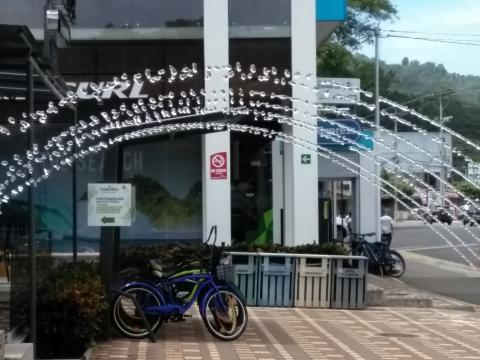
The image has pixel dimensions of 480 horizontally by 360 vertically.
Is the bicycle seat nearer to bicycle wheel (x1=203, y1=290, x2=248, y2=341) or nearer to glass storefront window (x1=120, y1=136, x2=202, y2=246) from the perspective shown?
bicycle wheel (x1=203, y1=290, x2=248, y2=341)

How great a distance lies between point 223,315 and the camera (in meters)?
12.2

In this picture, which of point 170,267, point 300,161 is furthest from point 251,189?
point 170,267

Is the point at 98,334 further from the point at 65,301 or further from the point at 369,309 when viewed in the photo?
the point at 369,309

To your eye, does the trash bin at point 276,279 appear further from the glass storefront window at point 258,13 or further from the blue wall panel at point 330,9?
the blue wall panel at point 330,9

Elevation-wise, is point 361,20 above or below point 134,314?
above

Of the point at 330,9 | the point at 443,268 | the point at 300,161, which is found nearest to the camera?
the point at 300,161

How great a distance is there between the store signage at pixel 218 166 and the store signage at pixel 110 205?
9.09 metres

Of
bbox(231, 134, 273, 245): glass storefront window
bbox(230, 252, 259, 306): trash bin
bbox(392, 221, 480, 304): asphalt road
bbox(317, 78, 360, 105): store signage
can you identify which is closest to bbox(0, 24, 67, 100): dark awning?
bbox(317, 78, 360, 105): store signage

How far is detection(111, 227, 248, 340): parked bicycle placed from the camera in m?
12.0

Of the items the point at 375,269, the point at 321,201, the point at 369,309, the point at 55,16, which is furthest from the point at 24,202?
the point at 321,201

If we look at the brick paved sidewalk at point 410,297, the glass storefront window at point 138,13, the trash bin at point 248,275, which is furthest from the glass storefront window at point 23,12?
the brick paved sidewalk at point 410,297

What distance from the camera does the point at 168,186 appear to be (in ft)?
71.5

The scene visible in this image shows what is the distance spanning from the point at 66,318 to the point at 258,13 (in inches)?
479

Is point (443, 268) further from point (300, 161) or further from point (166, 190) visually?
point (166, 190)
